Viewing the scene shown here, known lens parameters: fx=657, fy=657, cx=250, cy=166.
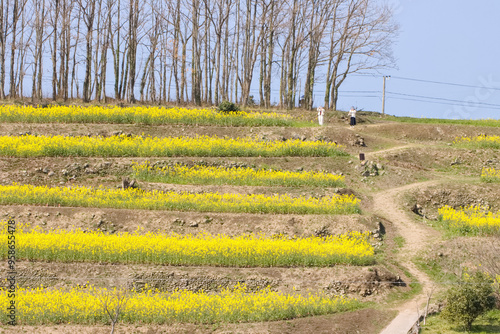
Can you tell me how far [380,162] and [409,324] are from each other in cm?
1650

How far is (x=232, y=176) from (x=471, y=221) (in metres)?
10.8

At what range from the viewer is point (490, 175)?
3344 centimetres

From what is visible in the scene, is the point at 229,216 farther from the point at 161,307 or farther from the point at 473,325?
the point at 473,325

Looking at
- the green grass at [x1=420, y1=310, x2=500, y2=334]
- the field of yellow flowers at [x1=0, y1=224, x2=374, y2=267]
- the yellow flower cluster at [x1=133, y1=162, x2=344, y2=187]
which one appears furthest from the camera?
the yellow flower cluster at [x1=133, y1=162, x2=344, y2=187]

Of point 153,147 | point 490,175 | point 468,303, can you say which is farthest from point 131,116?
point 468,303

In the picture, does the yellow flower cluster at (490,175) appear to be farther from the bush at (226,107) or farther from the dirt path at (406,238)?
the bush at (226,107)

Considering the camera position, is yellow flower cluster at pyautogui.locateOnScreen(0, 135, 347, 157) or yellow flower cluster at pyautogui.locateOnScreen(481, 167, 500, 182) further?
yellow flower cluster at pyautogui.locateOnScreen(481, 167, 500, 182)

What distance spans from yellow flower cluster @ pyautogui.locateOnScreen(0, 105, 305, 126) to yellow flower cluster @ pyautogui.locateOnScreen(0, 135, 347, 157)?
2609 mm

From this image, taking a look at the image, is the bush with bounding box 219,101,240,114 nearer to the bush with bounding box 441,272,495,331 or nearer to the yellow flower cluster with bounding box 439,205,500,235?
the yellow flower cluster with bounding box 439,205,500,235

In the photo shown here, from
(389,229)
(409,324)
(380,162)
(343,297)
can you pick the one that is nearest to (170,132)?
(380,162)

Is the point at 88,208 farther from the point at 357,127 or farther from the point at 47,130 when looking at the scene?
the point at 357,127

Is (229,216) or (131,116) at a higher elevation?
(131,116)

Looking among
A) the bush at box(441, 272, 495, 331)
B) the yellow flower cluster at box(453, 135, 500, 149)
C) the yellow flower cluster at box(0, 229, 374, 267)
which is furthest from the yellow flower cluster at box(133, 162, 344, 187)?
the bush at box(441, 272, 495, 331)

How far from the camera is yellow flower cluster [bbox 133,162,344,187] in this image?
30.5 m
